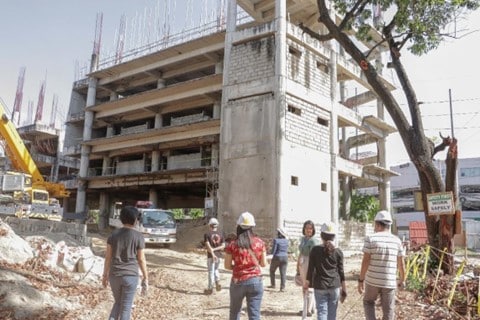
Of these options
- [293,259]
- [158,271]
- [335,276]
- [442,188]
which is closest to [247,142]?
[293,259]

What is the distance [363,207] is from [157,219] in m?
15.7

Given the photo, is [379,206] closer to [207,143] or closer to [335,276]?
[207,143]

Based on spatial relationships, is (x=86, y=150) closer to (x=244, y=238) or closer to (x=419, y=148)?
(x=419, y=148)

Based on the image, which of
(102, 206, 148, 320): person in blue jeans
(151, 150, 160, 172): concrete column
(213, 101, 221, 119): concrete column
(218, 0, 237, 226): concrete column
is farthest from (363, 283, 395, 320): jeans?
(151, 150, 160, 172): concrete column

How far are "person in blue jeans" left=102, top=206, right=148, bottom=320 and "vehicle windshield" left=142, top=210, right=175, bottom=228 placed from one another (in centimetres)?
1481

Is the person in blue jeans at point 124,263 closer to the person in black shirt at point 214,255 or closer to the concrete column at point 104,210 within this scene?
the person in black shirt at point 214,255

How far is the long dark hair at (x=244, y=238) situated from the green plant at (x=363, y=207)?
2541cm

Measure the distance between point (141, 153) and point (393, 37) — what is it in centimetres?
2421

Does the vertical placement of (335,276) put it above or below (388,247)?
below

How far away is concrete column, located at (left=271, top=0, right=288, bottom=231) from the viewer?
19683mm

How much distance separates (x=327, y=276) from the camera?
5172 mm

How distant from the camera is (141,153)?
108 feet

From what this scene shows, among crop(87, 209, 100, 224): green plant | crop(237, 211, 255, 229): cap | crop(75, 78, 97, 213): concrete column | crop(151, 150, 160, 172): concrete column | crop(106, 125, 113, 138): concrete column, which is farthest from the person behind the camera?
crop(87, 209, 100, 224): green plant

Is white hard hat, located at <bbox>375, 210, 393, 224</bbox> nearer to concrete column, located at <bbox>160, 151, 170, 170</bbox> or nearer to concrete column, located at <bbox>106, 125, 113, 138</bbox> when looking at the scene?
concrete column, located at <bbox>160, 151, 170, 170</bbox>
